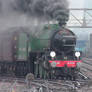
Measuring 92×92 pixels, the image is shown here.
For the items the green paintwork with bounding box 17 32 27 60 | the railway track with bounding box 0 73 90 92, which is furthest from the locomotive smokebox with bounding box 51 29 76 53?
the railway track with bounding box 0 73 90 92

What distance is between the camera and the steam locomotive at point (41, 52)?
13094 millimetres

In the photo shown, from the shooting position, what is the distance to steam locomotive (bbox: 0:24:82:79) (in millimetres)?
13094

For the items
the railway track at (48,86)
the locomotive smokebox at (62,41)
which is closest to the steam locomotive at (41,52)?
the locomotive smokebox at (62,41)

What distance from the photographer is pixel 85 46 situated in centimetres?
5472

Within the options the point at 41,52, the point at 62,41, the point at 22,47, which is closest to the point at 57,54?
the point at 62,41

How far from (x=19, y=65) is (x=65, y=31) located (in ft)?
12.0

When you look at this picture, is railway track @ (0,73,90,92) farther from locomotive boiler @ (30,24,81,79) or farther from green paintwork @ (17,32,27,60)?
green paintwork @ (17,32,27,60)

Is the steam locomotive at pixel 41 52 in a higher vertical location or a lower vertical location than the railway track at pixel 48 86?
higher

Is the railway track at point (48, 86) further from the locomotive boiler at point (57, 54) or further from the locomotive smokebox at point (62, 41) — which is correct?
the locomotive smokebox at point (62, 41)

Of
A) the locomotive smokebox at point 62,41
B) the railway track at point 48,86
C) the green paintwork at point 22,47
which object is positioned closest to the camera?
the railway track at point 48,86

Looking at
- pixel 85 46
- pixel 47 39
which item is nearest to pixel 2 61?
pixel 47 39

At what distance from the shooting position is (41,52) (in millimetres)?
13664

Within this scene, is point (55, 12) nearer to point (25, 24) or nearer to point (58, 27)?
point (58, 27)

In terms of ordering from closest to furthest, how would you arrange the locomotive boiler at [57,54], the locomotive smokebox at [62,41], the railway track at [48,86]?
1. the railway track at [48,86]
2. the locomotive boiler at [57,54]
3. the locomotive smokebox at [62,41]
